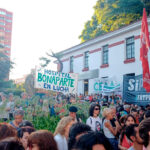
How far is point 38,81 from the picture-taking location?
927cm

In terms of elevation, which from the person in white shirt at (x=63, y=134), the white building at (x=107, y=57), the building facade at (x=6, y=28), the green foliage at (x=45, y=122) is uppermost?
the building facade at (x=6, y=28)

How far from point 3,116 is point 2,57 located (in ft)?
93.2

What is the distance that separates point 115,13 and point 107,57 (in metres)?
7.58

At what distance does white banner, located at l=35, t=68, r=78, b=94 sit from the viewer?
30.5 feet

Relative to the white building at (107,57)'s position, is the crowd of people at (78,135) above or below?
below

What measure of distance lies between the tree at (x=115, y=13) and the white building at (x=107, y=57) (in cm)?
454

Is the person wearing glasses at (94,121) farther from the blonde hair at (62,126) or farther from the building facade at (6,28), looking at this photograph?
the building facade at (6,28)

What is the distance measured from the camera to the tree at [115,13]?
961 inches

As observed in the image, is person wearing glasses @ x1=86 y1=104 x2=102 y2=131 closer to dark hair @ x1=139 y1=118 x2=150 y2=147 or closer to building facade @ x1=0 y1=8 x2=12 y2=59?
dark hair @ x1=139 y1=118 x2=150 y2=147

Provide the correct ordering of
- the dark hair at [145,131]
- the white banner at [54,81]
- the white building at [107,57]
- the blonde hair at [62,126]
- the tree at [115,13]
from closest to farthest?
the dark hair at [145,131]
the blonde hair at [62,126]
the white banner at [54,81]
the white building at [107,57]
the tree at [115,13]

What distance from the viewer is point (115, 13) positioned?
25688 mm

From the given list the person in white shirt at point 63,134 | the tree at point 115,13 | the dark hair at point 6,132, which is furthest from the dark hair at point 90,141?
the tree at point 115,13

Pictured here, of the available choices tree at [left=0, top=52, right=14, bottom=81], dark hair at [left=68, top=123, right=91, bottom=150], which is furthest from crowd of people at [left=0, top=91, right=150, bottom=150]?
tree at [left=0, top=52, right=14, bottom=81]

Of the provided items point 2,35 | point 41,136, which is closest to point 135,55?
point 41,136
